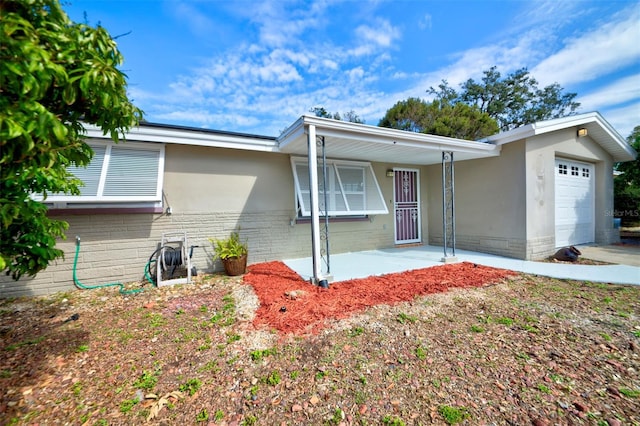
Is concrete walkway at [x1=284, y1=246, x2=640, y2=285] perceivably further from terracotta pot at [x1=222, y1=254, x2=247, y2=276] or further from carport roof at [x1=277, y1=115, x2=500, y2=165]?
carport roof at [x1=277, y1=115, x2=500, y2=165]

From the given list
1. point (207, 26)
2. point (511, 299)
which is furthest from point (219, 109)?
point (511, 299)

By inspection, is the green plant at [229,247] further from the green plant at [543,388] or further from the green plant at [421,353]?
the green plant at [543,388]

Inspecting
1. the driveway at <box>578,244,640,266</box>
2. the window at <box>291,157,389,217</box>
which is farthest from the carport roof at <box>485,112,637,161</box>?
the window at <box>291,157,389,217</box>

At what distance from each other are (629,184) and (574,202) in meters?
5.30

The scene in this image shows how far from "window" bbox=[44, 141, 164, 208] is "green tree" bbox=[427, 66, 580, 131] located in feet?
77.9

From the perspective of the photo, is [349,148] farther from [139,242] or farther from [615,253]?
[615,253]

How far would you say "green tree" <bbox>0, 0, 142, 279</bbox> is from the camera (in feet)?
4.14

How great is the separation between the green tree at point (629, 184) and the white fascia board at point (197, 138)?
13927 millimetres

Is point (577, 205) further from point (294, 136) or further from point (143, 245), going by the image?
point (143, 245)

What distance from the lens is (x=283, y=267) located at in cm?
630

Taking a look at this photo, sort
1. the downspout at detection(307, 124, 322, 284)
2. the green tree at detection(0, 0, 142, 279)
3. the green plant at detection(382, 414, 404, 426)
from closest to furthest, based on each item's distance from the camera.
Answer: the green tree at detection(0, 0, 142, 279) < the green plant at detection(382, 414, 404, 426) < the downspout at detection(307, 124, 322, 284)

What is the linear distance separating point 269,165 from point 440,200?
6.12 meters

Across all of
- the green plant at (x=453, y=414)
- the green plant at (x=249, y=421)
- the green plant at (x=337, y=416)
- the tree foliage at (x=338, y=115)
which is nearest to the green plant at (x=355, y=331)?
the green plant at (x=337, y=416)

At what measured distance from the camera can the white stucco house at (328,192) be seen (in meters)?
5.15
